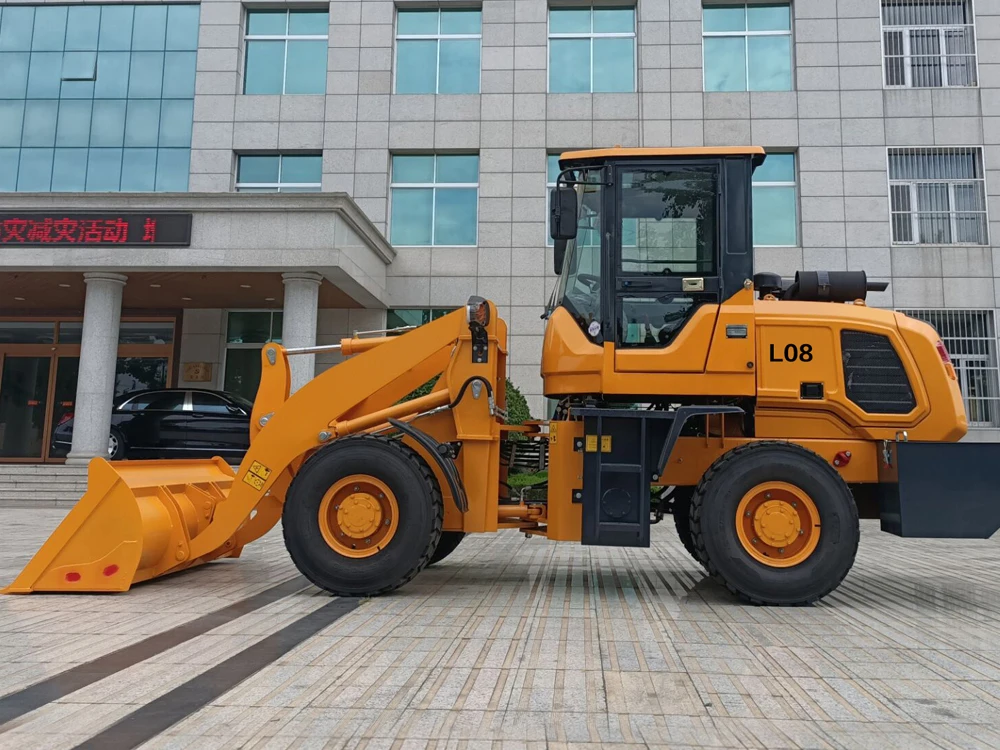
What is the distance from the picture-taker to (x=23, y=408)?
17.8m

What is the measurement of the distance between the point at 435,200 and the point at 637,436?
1345cm

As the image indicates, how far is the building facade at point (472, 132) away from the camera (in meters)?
17.2

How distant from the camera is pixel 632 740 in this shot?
2.99m

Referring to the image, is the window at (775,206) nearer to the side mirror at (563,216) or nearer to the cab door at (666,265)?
the cab door at (666,265)

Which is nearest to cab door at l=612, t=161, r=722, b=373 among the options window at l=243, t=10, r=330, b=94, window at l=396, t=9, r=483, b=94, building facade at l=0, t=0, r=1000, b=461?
building facade at l=0, t=0, r=1000, b=461

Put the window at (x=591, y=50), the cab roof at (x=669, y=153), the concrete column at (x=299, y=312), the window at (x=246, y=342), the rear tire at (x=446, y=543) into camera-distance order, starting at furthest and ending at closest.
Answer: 1. the window at (x=591, y=50)
2. the window at (x=246, y=342)
3. the concrete column at (x=299, y=312)
4. the rear tire at (x=446, y=543)
5. the cab roof at (x=669, y=153)

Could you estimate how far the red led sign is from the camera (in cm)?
1384

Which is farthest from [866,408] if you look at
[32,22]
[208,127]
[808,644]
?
[32,22]

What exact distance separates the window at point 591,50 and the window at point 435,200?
3.10m

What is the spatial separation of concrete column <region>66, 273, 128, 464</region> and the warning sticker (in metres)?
9.62

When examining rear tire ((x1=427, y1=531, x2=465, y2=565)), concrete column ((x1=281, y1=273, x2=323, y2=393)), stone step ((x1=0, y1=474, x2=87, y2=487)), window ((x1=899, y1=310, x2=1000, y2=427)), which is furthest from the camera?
window ((x1=899, y1=310, x2=1000, y2=427))

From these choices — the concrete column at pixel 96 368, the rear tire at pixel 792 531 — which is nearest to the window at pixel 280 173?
the concrete column at pixel 96 368

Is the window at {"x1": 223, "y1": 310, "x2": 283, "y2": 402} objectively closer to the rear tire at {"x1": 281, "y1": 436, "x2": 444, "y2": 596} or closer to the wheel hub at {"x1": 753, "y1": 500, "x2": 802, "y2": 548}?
the rear tire at {"x1": 281, "y1": 436, "x2": 444, "y2": 596}

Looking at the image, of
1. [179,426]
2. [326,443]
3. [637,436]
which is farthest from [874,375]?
[179,426]
